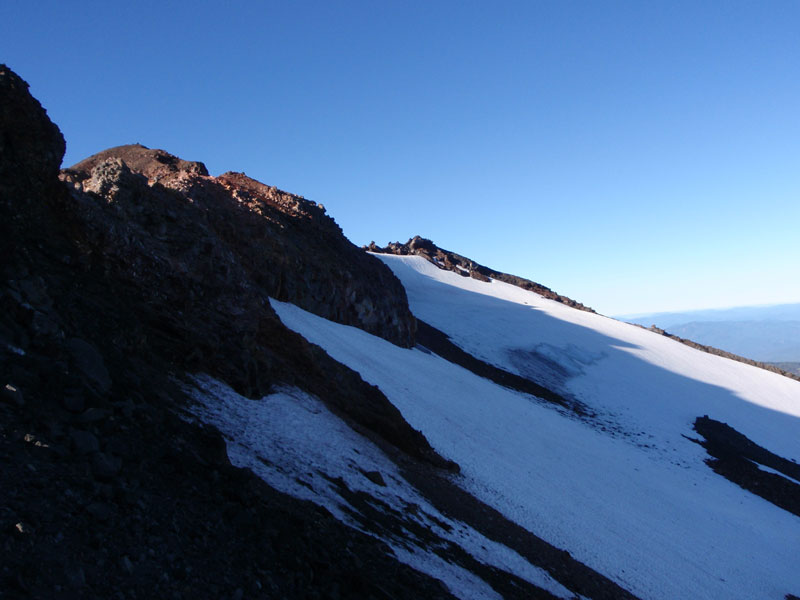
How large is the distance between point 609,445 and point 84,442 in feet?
86.1

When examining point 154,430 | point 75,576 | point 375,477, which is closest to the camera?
point 75,576

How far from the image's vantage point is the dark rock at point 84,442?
5.05 metres

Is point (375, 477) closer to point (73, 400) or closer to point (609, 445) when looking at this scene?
point (73, 400)

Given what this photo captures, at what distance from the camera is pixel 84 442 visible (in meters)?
5.11

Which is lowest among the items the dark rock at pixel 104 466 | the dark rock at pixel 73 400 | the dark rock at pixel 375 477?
the dark rock at pixel 375 477

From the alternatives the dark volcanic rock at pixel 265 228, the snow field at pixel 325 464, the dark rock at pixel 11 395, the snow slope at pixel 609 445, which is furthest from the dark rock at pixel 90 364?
the snow slope at pixel 609 445

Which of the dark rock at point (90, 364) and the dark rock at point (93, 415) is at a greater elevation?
the dark rock at point (90, 364)

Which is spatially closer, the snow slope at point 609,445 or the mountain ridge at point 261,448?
the mountain ridge at point 261,448

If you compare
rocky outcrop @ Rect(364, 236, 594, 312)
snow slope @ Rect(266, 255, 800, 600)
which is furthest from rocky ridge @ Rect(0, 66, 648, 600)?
rocky outcrop @ Rect(364, 236, 594, 312)

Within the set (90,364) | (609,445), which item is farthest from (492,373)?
(90,364)

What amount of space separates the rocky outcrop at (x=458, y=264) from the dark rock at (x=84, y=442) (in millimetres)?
61580

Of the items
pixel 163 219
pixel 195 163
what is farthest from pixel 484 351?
pixel 163 219

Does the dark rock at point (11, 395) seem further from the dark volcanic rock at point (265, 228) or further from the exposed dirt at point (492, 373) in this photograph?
the exposed dirt at point (492, 373)

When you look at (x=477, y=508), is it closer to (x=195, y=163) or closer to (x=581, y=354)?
(x=195, y=163)
